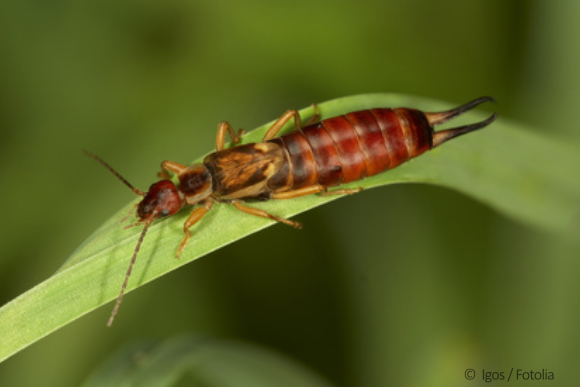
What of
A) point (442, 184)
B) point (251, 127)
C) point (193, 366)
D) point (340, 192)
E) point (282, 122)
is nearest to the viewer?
point (193, 366)

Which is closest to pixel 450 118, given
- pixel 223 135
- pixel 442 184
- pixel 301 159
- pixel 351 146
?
pixel 442 184

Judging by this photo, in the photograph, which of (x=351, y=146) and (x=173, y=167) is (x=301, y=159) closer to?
(x=351, y=146)

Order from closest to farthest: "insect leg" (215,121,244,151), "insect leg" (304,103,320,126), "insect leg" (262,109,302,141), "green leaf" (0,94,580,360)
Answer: "green leaf" (0,94,580,360) < "insect leg" (304,103,320,126) < "insect leg" (262,109,302,141) < "insect leg" (215,121,244,151)

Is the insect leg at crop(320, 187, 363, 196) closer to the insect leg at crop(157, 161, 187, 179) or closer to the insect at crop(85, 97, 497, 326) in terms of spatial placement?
the insect at crop(85, 97, 497, 326)

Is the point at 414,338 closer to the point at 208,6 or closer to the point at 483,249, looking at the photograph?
the point at 483,249

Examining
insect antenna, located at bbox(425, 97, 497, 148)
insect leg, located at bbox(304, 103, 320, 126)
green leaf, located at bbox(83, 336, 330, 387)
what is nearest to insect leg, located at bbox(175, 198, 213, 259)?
green leaf, located at bbox(83, 336, 330, 387)

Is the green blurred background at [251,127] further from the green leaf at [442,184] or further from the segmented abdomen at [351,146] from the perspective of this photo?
the segmented abdomen at [351,146]

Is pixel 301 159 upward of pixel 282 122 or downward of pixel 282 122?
downward

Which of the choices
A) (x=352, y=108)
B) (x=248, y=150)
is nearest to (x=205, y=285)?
(x=248, y=150)
